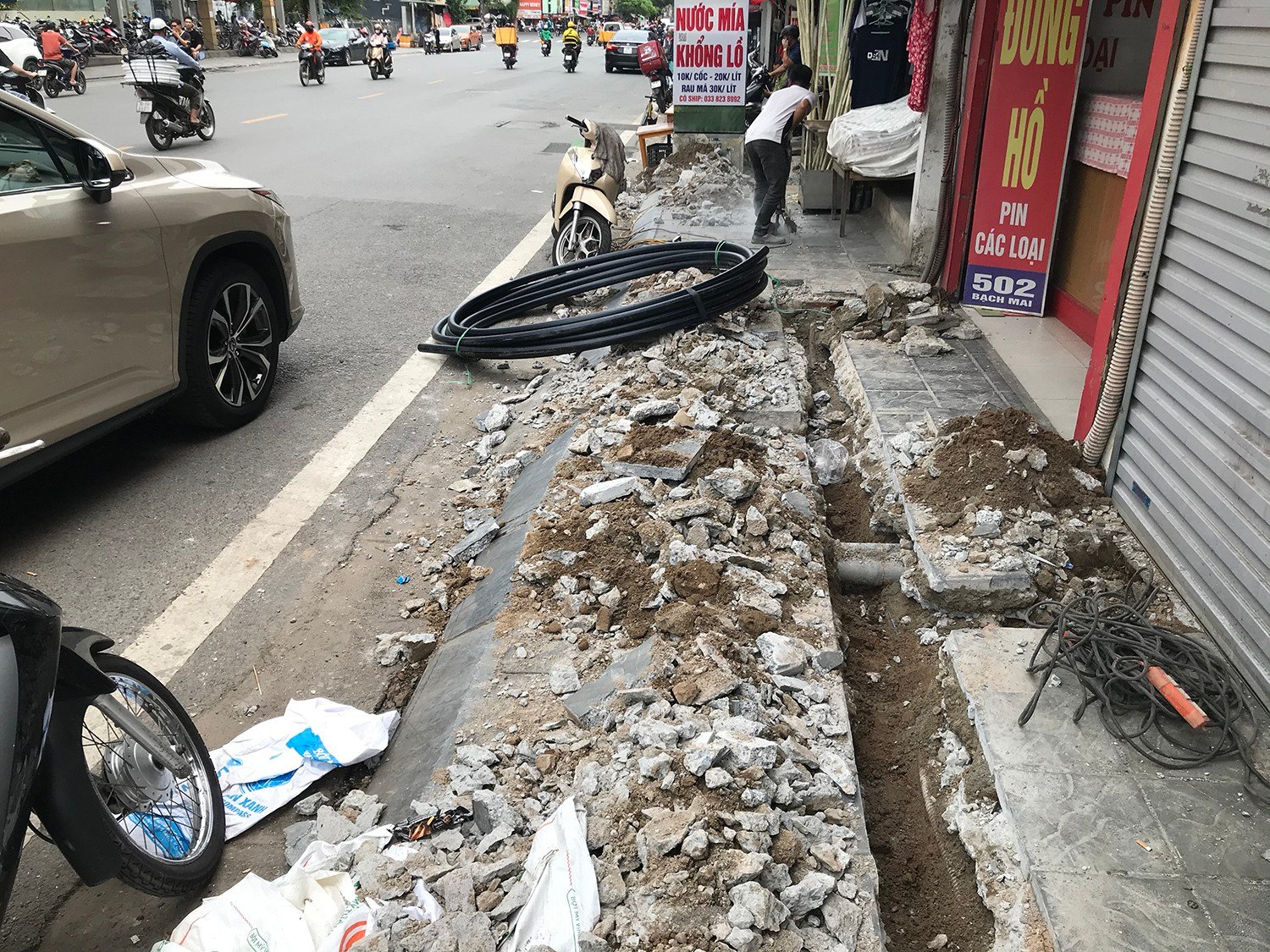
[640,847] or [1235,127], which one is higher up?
[1235,127]

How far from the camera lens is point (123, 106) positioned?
1919 centimetres

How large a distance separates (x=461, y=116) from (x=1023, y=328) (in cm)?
1533

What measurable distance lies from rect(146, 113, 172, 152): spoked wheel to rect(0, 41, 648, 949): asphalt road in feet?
1.03

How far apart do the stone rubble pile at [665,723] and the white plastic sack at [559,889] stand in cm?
4

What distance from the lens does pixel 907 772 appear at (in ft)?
10.8

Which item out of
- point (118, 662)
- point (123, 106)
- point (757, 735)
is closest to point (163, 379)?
point (118, 662)

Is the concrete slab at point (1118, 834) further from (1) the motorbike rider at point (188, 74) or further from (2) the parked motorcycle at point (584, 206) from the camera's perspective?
(1) the motorbike rider at point (188, 74)

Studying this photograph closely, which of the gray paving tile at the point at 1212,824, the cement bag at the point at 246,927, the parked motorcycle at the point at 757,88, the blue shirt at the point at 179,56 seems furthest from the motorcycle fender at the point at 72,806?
the parked motorcycle at the point at 757,88

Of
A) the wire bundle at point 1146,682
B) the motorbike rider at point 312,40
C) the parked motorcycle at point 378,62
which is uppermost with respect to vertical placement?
the motorbike rider at point 312,40

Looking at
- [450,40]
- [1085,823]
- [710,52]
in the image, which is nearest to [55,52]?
[710,52]

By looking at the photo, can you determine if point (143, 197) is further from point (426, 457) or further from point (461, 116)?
point (461, 116)

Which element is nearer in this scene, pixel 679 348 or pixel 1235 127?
pixel 1235 127

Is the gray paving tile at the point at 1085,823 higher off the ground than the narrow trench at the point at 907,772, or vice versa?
the gray paving tile at the point at 1085,823

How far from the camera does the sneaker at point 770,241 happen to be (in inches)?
381
